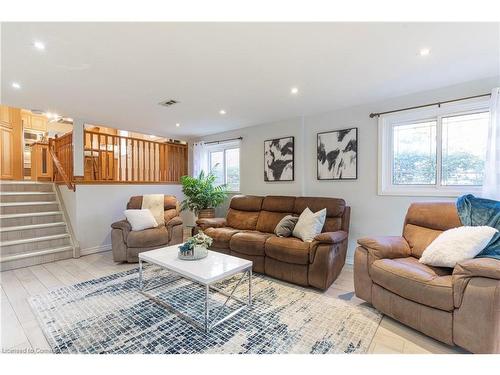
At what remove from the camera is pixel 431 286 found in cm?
176

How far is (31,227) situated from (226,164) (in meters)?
3.47

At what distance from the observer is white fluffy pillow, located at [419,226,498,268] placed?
1.86 metres

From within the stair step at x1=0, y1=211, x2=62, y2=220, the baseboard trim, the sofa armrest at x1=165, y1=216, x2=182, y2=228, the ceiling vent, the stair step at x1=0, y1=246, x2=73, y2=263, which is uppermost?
the ceiling vent

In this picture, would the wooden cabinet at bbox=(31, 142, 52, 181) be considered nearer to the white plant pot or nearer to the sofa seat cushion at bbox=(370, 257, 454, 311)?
the white plant pot

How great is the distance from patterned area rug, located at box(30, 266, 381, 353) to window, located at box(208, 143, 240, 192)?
8.64ft

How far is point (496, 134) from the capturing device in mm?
2402

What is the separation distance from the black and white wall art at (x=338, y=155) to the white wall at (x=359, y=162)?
3.1 inches

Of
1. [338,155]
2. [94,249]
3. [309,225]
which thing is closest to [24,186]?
[94,249]

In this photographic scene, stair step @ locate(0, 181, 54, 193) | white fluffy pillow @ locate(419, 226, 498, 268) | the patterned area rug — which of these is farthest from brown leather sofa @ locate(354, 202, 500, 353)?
stair step @ locate(0, 181, 54, 193)

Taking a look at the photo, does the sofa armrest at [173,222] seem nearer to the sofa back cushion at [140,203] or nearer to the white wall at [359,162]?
the sofa back cushion at [140,203]

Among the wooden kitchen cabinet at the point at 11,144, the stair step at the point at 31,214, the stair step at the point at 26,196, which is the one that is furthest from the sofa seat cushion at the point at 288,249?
the wooden kitchen cabinet at the point at 11,144

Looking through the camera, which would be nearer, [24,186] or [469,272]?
[469,272]

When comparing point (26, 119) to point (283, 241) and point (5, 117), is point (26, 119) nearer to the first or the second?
point (5, 117)
